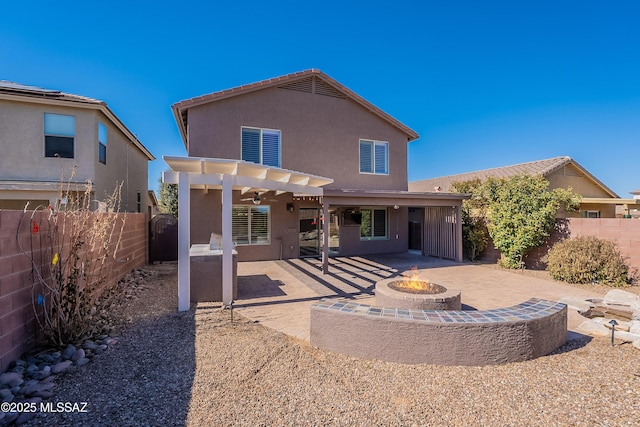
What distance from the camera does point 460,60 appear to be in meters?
15.3

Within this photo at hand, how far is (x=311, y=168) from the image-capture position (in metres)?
13.0

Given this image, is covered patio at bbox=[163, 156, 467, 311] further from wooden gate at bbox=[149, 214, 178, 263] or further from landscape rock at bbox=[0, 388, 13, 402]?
landscape rock at bbox=[0, 388, 13, 402]

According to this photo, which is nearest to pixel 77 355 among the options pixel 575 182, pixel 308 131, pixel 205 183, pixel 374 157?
pixel 205 183

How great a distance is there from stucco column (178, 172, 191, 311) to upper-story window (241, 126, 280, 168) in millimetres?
5946

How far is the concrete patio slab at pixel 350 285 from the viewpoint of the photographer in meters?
6.27

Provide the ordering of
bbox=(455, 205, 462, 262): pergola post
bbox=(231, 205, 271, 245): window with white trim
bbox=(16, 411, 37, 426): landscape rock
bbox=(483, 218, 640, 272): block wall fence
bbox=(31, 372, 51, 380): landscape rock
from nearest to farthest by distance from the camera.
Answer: bbox=(16, 411, 37, 426): landscape rock
bbox=(31, 372, 51, 380): landscape rock
bbox=(483, 218, 640, 272): block wall fence
bbox=(231, 205, 271, 245): window with white trim
bbox=(455, 205, 462, 262): pergola post

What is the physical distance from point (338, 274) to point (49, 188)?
1066cm

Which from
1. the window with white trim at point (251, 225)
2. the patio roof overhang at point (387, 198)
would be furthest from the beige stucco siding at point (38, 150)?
the patio roof overhang at point (387, 198)

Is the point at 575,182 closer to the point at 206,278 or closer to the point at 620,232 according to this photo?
the point at 620,232

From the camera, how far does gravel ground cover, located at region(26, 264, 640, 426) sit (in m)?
2.92

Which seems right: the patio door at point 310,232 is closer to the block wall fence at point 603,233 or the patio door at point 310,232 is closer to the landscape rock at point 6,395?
the block wall fence at point 603,233

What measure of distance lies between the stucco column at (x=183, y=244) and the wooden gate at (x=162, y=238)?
656cm

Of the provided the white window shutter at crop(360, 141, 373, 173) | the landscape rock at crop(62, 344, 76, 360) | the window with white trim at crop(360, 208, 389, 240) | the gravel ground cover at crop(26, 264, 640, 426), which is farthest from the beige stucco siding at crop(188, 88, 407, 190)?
the gravel ground cover at crop(26, 264, 640, 426)

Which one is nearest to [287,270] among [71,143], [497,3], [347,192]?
[347,192]
